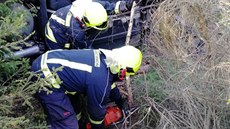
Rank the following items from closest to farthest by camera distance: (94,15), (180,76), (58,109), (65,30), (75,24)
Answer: (58,109) < (180,76) < (94,15) < (75,24) < (65,30)

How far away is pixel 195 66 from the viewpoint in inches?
173

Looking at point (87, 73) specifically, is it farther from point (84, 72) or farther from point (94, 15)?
point (94, 15)

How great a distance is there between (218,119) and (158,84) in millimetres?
1209

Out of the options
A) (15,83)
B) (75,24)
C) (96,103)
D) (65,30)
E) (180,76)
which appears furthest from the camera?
(65,30)

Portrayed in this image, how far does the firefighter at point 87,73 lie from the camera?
13.5ft

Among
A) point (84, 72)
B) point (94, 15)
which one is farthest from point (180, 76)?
point (94, 15)

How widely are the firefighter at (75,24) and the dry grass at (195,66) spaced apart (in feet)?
2.81

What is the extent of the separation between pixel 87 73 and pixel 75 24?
1.29 meters

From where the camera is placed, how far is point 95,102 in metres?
4.20

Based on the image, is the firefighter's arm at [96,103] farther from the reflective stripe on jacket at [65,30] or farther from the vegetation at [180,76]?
the reflective stripe on jacket at [65,30]

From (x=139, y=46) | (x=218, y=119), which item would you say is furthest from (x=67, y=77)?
(x=139, y=46)

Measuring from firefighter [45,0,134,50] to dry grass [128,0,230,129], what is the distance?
2.81 feet

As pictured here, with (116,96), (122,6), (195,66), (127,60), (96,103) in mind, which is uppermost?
(122,6)

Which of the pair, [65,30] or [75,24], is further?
[65,30]
